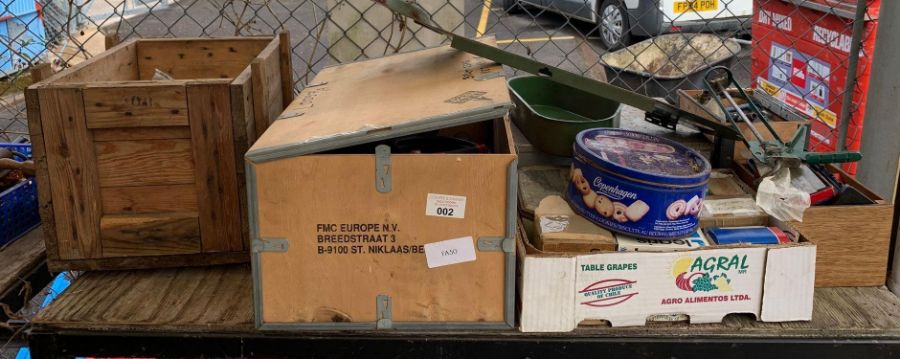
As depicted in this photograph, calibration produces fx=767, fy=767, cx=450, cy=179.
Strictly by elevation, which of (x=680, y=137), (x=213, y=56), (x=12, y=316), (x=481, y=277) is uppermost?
(x=213, y=56)

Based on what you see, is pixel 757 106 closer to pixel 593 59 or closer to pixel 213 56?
pixel 593 59

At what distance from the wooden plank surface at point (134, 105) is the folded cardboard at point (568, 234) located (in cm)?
103

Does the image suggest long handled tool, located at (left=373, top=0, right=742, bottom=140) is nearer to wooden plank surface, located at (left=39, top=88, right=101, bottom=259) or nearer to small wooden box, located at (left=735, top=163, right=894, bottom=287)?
small wooden box, located at (left=735, top=163, right=894, bottom=287)

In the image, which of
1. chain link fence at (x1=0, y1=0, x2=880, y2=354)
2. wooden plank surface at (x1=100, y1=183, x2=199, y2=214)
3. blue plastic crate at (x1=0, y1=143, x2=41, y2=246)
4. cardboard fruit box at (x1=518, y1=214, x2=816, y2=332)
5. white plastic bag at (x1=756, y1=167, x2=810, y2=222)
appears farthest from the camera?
chain link fence at (x1=0, y1=0, x2=880, y2=354)

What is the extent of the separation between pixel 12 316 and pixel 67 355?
404 millimetres

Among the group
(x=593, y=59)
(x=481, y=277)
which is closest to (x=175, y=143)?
(x=481, y=277)

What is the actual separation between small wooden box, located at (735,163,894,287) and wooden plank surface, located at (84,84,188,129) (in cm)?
173

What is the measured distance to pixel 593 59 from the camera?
356 centimetres

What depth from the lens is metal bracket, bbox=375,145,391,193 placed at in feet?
5.91

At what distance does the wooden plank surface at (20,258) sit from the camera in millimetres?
2438

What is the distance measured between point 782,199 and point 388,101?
111 centimetres

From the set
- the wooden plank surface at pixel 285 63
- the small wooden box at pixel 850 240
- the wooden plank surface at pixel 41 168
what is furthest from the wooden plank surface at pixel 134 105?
the small wooden box at pixel 850 240

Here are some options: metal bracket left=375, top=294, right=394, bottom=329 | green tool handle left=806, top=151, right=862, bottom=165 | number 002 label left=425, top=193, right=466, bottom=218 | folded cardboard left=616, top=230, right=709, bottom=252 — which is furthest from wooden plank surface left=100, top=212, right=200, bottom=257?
→ green tool handle left=806, top=151, right=862, bottom=165

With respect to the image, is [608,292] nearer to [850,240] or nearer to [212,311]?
[850,240]
